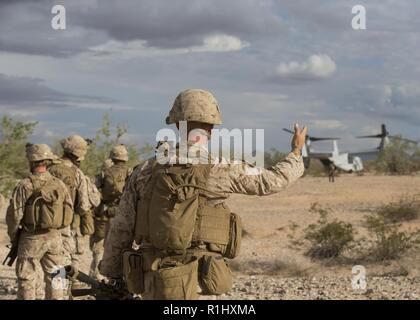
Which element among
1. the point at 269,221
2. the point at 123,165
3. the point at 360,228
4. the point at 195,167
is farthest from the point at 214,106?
the point at 269,221

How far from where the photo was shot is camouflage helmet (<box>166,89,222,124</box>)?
4680 mm

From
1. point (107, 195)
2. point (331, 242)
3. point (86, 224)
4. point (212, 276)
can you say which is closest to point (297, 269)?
point (331, 242)

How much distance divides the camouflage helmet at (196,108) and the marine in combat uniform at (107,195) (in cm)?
610

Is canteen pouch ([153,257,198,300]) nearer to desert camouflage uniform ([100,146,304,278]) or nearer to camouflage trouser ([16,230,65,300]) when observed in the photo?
desert camouflage uniform ([100,146,304,278])

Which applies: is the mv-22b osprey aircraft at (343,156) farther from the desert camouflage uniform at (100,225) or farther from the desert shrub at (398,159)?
→ the desert camouflage uniform at (100,225)

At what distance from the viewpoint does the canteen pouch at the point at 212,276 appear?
4582 mm

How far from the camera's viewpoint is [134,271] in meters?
4.68

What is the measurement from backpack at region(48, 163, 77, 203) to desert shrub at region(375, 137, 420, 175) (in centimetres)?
4474

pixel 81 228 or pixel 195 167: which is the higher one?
pixel 195 167

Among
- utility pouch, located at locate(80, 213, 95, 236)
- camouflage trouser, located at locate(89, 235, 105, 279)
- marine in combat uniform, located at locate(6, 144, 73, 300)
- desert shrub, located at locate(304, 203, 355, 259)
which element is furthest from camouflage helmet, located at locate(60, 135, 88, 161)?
desert shrub, located at locate(304, 203, 355, 259)

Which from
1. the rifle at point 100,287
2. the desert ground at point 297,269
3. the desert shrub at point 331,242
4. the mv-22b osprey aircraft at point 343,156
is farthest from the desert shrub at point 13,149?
the mv-22b osprey aircraft at point 343,156
